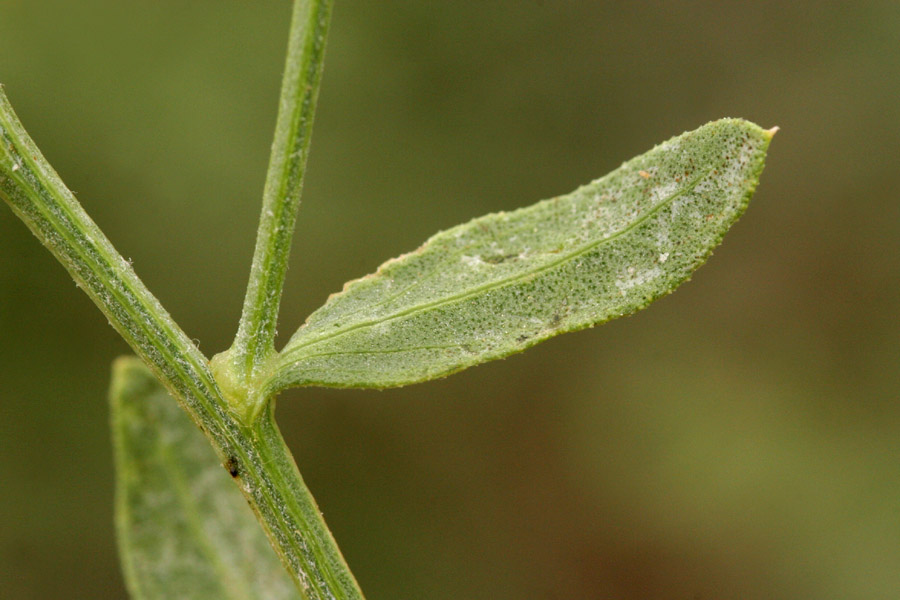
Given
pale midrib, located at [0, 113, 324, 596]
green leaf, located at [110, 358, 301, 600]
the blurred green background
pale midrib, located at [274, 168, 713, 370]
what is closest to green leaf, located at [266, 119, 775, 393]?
pale midrib, located at [274, 168, 713, 370]

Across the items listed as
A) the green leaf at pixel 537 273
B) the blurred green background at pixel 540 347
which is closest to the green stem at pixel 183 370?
the green leaf at pixel 537 273

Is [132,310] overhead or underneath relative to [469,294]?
overhead

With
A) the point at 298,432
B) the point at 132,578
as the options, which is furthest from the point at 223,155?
the point at 132,578

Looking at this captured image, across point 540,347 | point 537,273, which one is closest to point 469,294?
point 537,273

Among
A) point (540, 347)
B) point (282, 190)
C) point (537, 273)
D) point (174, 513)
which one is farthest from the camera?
point (540, 347)

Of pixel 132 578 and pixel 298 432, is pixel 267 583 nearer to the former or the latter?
pixel 132 578

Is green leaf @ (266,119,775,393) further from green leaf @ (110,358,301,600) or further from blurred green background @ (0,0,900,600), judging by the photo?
blurred green background @ (0,0,900,600)

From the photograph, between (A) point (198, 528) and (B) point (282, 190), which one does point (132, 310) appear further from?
(A) point (198, 528)

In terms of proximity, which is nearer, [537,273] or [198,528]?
[537,273]
